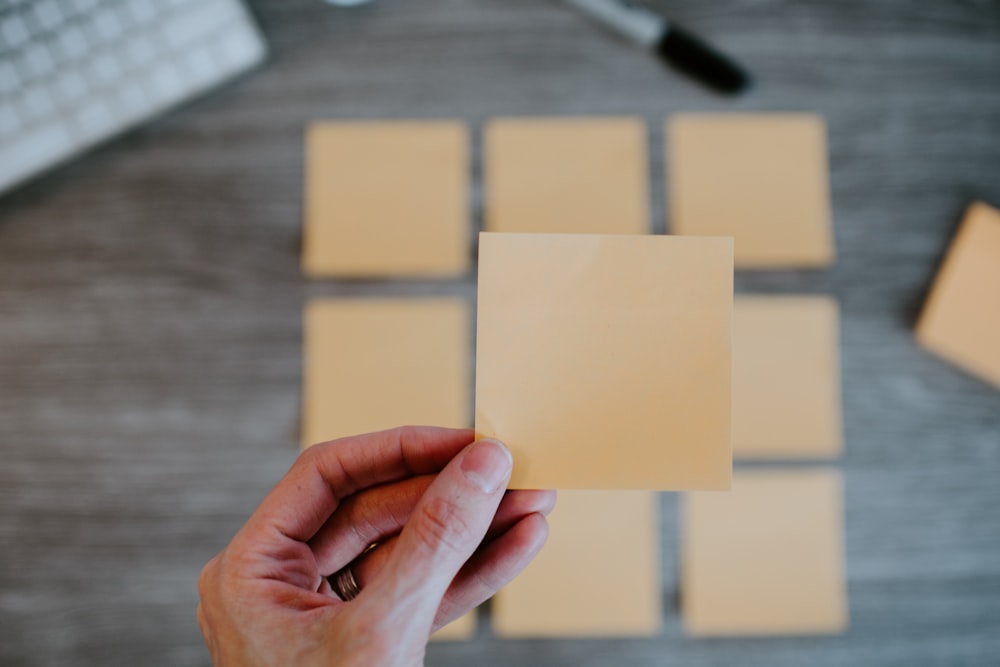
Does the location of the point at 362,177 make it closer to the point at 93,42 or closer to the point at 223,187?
the point at 223,187

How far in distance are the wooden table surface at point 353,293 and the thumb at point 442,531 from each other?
0.80ft

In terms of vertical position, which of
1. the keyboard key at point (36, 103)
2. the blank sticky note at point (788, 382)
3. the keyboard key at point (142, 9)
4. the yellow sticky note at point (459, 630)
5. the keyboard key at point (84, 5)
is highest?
the keyboard key at point (84, 5)

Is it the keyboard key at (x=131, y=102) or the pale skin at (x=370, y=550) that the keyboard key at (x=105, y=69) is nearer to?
A: the keyboard key at (x=131, y=102)

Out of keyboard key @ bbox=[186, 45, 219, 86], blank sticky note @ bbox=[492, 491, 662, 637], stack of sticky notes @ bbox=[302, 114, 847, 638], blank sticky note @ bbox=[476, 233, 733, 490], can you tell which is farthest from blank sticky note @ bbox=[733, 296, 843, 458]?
keyboard key @ bbox=[186, 45, 219, 86]

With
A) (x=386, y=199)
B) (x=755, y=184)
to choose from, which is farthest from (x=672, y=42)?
(x=386, y=199)

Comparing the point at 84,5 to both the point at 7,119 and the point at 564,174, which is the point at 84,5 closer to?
the point at 7,119

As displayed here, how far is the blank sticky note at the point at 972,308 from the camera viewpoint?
533mm

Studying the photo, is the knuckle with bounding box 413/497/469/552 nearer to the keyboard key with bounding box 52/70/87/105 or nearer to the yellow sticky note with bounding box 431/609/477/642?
the yellow sticky note with bounding box 431/609/477/642

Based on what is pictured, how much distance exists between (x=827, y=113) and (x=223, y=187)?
1.68ft

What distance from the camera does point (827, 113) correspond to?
554 mm

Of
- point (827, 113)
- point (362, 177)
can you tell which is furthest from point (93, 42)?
point (827, 113)

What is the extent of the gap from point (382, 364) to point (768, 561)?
36 cm

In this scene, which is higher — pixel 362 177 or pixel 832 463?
pixel 362 177

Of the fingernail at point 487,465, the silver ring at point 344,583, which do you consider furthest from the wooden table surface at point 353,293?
the fingernail at point 487,465
